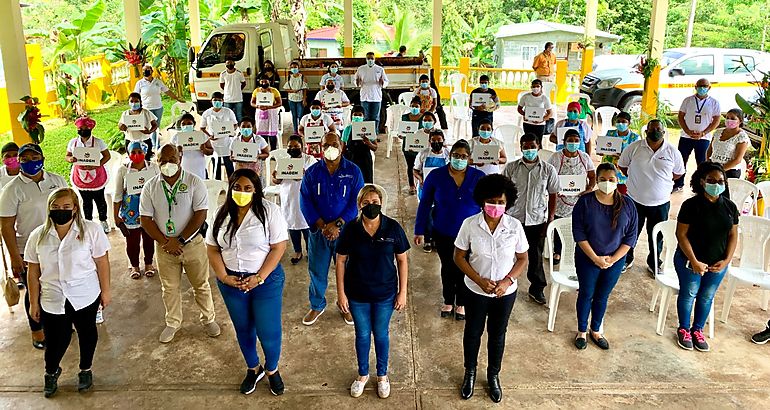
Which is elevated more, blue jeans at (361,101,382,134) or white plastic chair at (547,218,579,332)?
blue jeans at (361,101,382,134)

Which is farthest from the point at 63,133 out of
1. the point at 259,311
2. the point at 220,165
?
the point at 259,311

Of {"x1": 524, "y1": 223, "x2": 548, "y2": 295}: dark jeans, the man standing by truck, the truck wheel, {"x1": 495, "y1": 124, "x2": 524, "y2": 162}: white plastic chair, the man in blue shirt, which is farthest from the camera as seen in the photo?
the truck wheel

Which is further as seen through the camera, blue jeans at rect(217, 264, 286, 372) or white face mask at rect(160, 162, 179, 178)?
white face mask at rect(160, 162, 179, 178)

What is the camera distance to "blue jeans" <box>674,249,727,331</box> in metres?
5.06

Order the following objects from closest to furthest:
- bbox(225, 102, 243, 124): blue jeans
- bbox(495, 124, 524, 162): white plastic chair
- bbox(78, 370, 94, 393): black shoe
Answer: bbox(78, 370, 94, 393): black shoe, bbox(495, 124, 524, 162): white plastic chair, bbox(225, 102, 243, 124): blue jeans

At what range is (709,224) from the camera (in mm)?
4875

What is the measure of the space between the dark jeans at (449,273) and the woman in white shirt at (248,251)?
1.53m

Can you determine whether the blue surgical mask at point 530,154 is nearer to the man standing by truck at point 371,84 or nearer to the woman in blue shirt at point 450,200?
the woman in blue shirt at point 450,200

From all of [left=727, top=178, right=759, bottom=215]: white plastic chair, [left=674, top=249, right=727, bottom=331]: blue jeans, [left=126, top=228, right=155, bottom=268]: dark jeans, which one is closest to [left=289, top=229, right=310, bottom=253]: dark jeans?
[left=126, top=228, right=155, bottom=268]: dark jeans

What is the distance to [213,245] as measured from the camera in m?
4.26

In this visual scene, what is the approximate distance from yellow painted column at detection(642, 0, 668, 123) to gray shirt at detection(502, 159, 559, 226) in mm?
6993

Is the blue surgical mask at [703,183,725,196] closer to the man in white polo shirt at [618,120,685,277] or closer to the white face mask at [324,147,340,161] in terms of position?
the man in white polo shirt at [618,120,685,277]

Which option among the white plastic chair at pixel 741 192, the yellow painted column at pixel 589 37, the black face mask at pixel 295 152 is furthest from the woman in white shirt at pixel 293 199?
the yellow painted column at pixel 589 37

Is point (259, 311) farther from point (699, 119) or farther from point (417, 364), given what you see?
point (699, 119)
